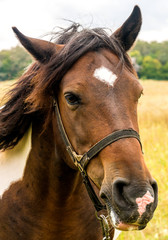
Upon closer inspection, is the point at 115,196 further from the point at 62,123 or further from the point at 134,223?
the point at 62,123

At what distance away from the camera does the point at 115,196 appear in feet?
6.40

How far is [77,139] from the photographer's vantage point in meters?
2.36

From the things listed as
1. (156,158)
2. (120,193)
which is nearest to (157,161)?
(156,158)

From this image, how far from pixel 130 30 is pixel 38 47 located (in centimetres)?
80

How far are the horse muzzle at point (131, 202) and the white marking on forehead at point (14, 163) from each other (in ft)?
3.60

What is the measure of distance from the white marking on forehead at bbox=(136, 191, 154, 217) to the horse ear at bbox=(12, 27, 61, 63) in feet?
4.45

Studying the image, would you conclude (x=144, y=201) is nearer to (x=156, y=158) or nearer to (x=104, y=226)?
(x=104, y=226)

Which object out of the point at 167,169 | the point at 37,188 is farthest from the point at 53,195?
the point at 167,169

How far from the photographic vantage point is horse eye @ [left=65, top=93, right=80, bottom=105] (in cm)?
229

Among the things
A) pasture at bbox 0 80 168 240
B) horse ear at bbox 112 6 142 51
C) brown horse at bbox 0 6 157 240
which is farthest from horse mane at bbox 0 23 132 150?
pasture at bbox 0 80 168 240

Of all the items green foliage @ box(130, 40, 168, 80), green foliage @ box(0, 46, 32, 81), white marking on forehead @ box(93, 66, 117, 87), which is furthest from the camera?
green foliage @ box(130, 40, 168, 80)

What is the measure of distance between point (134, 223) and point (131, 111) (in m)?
0.76

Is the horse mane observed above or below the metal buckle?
above

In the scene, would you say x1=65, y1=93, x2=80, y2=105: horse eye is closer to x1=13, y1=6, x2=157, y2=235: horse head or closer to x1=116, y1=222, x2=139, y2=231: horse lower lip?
x1=13, y1=6, x2=157, y2=235: horse head
